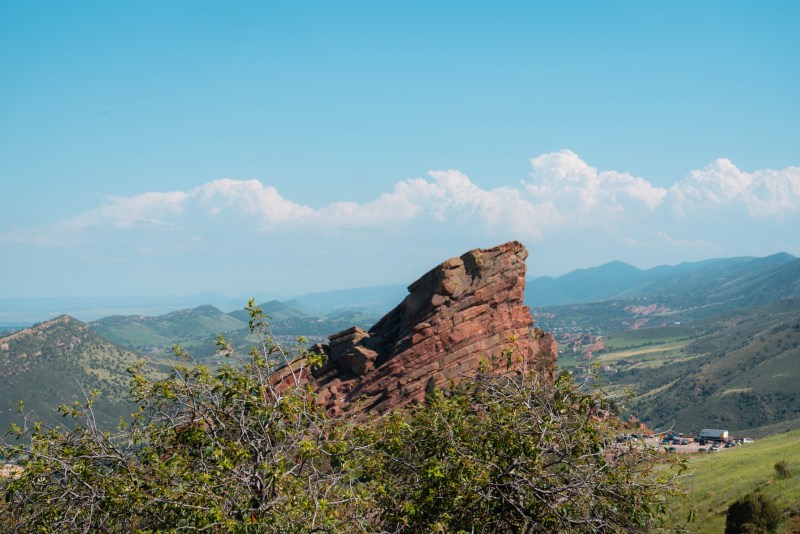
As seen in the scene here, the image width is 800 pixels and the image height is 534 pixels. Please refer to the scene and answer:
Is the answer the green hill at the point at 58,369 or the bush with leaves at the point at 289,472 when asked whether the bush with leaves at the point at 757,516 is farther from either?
the green hill at the point at 58,369

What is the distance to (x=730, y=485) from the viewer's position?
Result: 35.3 meters

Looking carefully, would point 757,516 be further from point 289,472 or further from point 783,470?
point 289,472

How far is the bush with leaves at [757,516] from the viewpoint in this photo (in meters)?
22.1

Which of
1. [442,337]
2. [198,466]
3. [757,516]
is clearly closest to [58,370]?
[442,337]

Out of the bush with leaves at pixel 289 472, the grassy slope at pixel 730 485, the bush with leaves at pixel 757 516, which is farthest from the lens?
the grassy slope at pixel 730 485

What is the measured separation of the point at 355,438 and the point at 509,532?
3723mm

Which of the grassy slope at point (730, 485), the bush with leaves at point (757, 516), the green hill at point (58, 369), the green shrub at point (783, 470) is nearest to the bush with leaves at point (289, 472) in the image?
the grassy slope at point (730, 485)

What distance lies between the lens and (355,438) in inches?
535

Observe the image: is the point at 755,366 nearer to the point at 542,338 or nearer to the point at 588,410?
the point at 542,338

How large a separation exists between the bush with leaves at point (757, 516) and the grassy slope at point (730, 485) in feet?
5.97

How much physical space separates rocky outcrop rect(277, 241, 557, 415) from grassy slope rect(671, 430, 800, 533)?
1702 centimetres

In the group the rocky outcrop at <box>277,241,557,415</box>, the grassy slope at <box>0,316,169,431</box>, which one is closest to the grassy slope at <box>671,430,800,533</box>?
the rocky outcrop at <box>277,241,557,415</box>

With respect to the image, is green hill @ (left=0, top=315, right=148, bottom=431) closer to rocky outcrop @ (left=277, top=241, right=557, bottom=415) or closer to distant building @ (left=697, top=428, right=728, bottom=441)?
rocky outcrop @ (left=277, top=241, right=557, bottom=415)

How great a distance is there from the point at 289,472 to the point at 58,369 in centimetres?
16387
